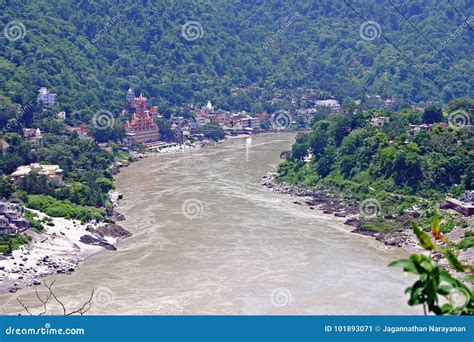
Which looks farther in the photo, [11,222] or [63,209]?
[63,209]

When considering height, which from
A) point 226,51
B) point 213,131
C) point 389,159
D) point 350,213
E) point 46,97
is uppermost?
point 226,51

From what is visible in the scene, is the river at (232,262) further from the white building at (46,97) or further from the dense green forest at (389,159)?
the white building at (46,97)

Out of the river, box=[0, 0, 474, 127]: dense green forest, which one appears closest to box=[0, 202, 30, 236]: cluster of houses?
the river

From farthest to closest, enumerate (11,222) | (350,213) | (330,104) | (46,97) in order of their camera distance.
A: (330,104) → (46,97) → (350,213) → (11,222)

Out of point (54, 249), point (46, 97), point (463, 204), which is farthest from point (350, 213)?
point (46, 97)

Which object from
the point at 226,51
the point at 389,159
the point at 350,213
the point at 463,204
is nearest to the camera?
the point at 463,204

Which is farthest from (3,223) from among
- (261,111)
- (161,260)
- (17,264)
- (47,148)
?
(261,111)

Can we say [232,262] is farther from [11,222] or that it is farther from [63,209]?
[63,209]
